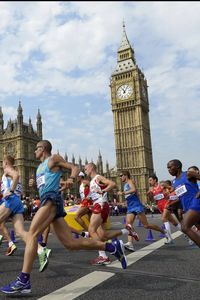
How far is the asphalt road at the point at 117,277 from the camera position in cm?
401

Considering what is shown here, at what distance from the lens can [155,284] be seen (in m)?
4.43

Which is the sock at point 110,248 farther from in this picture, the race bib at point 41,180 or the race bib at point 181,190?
the race bib at point 181,190

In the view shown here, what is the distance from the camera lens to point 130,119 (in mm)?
82875

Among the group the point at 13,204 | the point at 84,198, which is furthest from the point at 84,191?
the point at 13,204

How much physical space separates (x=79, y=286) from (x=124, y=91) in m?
79.8

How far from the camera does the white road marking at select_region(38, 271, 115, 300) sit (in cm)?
394

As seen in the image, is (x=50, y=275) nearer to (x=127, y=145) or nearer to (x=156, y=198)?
(x=156, y=198)

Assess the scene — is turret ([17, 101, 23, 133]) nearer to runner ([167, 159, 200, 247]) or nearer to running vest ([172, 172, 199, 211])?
runner ([167, 159, 200, 247])

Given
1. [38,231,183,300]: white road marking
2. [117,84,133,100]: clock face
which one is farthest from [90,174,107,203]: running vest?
[117,84,133,100]: clock face

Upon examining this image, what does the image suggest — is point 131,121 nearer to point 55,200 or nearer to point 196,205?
point 196,205

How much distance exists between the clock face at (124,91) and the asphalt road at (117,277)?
76.3 m

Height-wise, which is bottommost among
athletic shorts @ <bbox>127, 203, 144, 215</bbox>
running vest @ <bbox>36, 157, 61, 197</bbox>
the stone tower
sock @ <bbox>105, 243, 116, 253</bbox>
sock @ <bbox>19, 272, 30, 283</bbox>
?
sock @ <bbox>19, 272, 30, 283</bbox>

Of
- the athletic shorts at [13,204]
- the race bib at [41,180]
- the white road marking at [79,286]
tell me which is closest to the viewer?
the white road marking at [79,286]

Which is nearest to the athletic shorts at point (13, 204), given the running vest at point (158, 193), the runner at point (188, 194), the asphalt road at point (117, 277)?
the asphalt road at point (117, 277)
